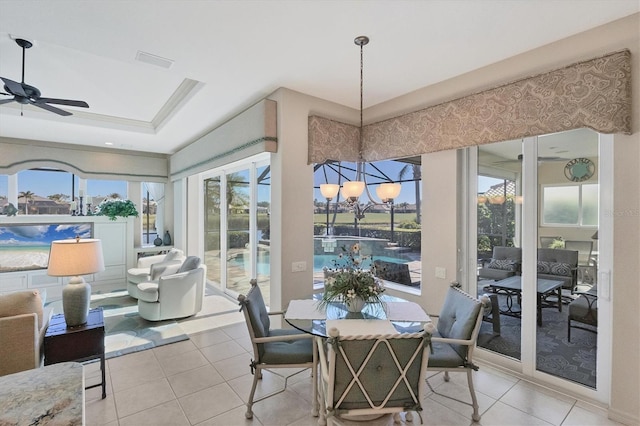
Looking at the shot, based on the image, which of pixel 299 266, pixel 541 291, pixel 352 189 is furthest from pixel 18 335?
pixel 541 291

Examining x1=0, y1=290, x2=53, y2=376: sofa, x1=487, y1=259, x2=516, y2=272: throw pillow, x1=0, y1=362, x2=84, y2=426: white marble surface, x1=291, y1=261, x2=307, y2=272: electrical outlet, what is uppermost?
x1=487, y1=259, x2=516, y2=272: throw pillow

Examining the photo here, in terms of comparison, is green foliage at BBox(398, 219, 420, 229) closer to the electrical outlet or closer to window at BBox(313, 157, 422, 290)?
window at BBox(313, 157, 422, 290)

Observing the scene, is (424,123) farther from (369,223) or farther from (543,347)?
(543,347)

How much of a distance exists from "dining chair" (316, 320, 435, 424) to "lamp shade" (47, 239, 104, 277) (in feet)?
7.61

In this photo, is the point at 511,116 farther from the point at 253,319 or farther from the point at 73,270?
the point at 73,270

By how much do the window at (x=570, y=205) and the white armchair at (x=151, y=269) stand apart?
207 inches

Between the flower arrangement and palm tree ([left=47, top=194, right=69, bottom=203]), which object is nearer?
the flower arrangement

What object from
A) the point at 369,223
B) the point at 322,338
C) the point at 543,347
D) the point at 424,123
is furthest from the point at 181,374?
the point at 424,123

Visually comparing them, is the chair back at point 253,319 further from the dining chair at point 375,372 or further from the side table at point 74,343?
the side table at point 74,343

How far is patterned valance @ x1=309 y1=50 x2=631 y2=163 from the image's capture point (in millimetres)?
2156

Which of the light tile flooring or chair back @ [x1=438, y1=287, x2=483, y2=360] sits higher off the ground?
chair back @ [x1=438, y1=287, x2=483, y2=360]

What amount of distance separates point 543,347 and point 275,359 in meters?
2.42

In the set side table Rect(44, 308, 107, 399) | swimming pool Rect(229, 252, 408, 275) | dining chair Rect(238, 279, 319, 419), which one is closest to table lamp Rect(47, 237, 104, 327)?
side table Rect(44, 308, 107, 399)

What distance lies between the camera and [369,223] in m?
4.36
